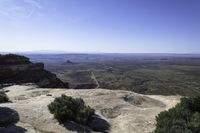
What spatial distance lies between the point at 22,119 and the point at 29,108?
6.84 ft

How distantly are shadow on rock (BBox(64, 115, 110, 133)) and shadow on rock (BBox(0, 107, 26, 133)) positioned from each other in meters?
2.36

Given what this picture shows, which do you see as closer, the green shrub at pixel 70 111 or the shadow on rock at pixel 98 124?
the green shrub at pixel 70 111

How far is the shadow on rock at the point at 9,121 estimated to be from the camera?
44.9 ft

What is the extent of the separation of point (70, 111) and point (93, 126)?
1491 mm

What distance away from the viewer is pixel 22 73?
139 ft

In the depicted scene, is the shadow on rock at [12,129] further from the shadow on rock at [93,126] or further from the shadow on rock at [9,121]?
the shadow on rock at [93,126]

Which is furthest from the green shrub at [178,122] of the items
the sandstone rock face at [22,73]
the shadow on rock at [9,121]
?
the sandstone rock face at [22,73]

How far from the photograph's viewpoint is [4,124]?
48.3ft

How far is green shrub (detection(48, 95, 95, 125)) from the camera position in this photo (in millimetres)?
15205

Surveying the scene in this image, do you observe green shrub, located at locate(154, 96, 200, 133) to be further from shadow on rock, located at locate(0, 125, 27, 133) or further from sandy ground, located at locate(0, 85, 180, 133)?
A: shadow on rock, located at locate(0, 125, 27, 133)

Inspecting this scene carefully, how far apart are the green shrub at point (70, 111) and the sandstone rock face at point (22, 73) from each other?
22338 mm

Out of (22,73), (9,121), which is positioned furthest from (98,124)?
(22,73)

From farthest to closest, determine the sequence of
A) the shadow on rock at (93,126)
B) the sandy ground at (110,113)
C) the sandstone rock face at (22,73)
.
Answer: the sandstone rock face at (22,73), the sandy ground at (110,113), the shadow on rock at (93,126)

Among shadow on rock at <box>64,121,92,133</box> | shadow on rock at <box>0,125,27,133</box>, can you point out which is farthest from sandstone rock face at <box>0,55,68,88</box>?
shadow on rock at <box>0,125,27,133</box>
